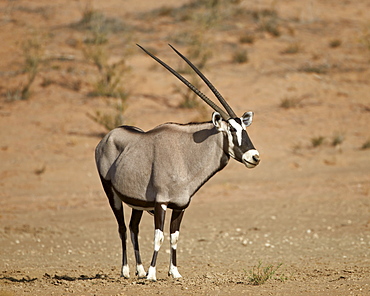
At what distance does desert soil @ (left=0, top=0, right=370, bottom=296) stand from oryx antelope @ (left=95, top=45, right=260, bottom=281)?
0.85 metres

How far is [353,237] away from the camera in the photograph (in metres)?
10.2

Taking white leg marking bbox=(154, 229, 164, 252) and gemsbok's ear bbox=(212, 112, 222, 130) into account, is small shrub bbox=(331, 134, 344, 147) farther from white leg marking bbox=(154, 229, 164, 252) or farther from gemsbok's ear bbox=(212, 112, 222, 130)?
white leg marking bbox=(154, 229, 164, 252)

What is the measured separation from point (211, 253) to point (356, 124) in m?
9.76

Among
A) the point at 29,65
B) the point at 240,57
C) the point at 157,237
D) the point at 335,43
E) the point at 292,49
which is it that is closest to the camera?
the point at 157,237

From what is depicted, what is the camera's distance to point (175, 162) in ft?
22.2

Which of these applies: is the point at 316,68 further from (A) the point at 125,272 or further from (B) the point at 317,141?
(A) the point at 125,272

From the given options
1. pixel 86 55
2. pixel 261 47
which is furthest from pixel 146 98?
pixel 261 47

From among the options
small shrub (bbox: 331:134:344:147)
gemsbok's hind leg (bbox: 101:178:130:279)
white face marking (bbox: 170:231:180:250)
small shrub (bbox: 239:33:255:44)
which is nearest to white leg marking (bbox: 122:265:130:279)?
gemsbok's hind leg (bbox: 101:178:130:279)

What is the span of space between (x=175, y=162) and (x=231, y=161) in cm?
927

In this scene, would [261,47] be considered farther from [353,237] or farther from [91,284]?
[91,284]

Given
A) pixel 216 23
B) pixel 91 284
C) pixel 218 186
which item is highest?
pixel 216 23

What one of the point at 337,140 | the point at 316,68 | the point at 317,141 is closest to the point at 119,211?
the point at 317,141

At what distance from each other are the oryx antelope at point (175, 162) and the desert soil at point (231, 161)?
85cm

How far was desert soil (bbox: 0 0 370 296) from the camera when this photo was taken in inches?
328
